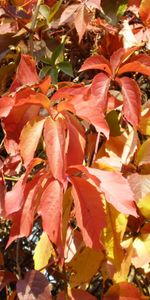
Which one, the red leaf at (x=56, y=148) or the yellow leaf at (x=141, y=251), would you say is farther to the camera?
the yellow leaf at (x=141, y=251)

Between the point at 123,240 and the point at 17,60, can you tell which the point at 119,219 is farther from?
the point at 17,60

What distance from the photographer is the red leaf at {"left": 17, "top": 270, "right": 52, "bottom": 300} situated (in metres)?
0.86

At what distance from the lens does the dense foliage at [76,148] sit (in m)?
0.78

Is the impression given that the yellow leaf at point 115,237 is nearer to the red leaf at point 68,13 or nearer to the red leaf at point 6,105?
the red leaf at point 6,105

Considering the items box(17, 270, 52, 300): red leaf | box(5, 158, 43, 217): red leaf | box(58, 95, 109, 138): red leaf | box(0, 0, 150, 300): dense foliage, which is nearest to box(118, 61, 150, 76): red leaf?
box(0, 0, 150, 300): dense foliage

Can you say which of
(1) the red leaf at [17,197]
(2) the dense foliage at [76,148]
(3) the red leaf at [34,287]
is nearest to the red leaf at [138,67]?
(2) the dense foliage at [76,148]

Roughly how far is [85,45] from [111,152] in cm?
38

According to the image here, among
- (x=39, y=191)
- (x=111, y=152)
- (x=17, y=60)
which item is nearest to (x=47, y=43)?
(x=17, y=60)

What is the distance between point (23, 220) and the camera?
2.68 feet

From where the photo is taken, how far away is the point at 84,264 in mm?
949

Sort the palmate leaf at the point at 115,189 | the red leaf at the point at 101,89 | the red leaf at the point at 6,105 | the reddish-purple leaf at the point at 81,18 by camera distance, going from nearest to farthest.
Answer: the palmate leaf at the point at 115,189, the red leaf at the point at 6,105, the red leaf at the point at 101,89, the reddish-purple leaf at the point at 81,18

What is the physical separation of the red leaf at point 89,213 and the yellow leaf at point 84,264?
0.17 m

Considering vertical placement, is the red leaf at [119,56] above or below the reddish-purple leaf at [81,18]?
below

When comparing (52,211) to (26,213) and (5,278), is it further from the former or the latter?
(5,278)
